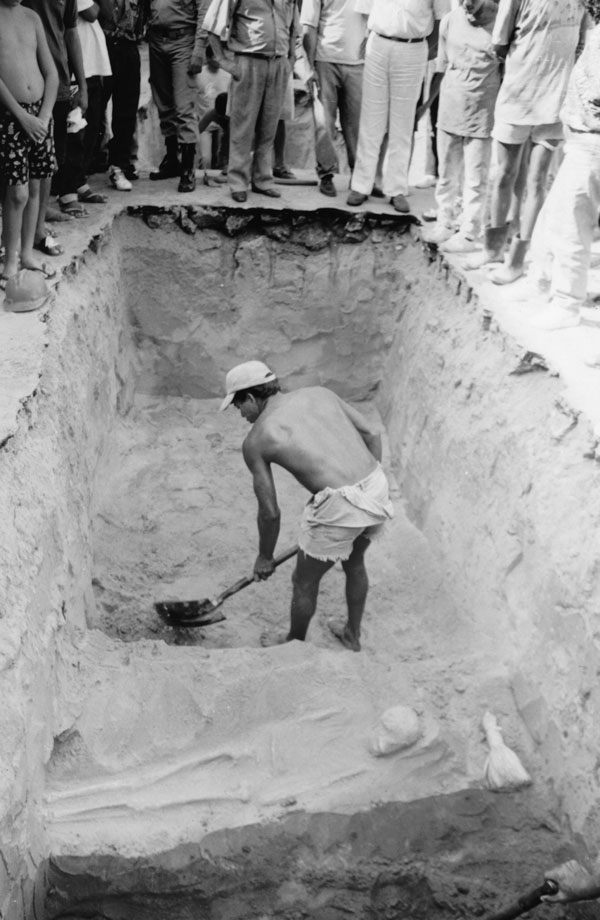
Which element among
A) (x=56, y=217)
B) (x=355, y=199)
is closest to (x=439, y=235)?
(x=355, y=199)

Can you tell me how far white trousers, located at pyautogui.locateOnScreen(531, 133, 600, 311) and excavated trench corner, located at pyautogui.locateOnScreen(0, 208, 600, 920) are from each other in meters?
0.51

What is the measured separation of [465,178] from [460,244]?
1.62 feet

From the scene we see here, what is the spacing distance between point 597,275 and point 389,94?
7.26 feet

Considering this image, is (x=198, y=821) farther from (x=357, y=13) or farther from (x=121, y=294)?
(x=357, y=13)

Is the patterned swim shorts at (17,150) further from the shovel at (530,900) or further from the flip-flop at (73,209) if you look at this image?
the shovel at (530,900)

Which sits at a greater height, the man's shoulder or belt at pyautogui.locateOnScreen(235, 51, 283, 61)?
the man's shoulder

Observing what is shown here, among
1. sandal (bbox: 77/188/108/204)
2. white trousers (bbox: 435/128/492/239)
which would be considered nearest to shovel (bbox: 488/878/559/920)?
white trousers (bbox: 435/128/492/239)

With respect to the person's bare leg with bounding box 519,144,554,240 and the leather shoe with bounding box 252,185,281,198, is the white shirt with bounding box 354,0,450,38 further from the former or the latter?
the person's bare leg with bounding box 519,144,554,240

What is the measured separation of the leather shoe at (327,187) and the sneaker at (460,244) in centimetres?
146

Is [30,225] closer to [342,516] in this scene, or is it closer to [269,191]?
[269,191]

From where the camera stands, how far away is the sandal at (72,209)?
6.44 metres

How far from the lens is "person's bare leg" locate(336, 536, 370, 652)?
4.53m

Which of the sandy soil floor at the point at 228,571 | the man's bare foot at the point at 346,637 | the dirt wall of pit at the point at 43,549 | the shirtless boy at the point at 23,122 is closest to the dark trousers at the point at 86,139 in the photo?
the dirt wall of pit at the point at 43,549

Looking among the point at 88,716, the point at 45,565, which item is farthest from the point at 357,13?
the point at 88,716
